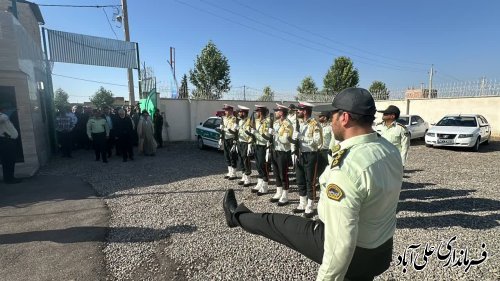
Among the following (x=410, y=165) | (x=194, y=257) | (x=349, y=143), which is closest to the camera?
(x=349, y=143)

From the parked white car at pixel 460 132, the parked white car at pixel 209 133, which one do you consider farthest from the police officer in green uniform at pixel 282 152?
the parked white car at pixel 460 132

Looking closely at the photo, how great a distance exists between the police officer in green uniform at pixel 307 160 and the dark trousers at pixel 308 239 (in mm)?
2525

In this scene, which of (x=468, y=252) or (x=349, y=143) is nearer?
(x=349, y=143)

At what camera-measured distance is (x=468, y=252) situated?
145 inches

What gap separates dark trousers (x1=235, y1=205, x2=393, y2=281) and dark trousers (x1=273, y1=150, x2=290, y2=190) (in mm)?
2783

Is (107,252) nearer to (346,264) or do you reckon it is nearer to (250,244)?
(250,244)

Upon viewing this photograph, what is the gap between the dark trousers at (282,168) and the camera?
561 cm

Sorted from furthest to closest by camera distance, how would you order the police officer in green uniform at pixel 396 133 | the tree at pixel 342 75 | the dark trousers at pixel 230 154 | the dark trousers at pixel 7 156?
1. the tree at pixel 342 75
2. the dark trousers at pixel 230 154
3. the dark trousers at pixel 7 156
4. the police officer in green uniform at pixel 396 133

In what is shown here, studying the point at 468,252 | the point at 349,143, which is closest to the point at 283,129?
the point at 468,252

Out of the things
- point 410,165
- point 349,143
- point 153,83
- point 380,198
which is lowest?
point 410,165

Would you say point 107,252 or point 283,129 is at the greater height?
point 283,129

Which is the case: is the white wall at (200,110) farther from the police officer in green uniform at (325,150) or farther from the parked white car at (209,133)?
the police officer in green uniform at (325,150)

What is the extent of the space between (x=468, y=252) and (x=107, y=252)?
15.4 ft

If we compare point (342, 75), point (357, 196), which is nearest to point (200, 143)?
point (357, 196)
